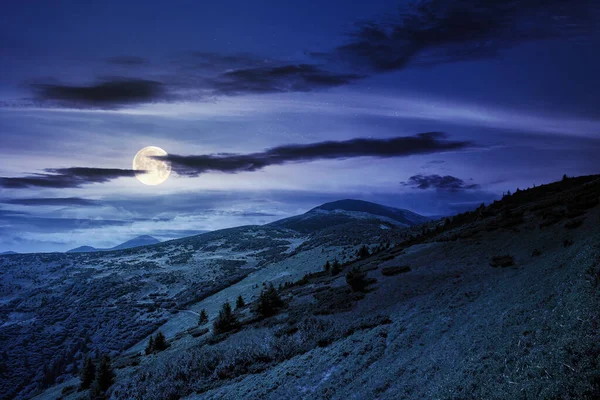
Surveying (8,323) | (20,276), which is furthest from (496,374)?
(20,276)

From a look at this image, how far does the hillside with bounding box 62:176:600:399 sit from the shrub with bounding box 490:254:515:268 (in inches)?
5.6

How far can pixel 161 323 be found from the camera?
5838 cm

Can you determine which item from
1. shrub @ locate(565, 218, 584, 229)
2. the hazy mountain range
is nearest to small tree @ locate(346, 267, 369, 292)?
the hazy mountain range

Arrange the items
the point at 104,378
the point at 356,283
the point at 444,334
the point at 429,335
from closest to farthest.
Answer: the point at 444,334 → the point at 429,335 → the point at 104,378 → the point at 356,283

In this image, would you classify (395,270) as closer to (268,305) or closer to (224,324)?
(268,305)

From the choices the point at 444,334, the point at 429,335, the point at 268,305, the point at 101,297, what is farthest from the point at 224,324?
the point at 101,297

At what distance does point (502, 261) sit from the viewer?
76.4ft

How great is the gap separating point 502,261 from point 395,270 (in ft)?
31.7

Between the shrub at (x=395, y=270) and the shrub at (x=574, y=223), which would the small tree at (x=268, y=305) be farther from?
the shrub at (x=574, y=223)

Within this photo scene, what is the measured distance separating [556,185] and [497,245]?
3140 cm

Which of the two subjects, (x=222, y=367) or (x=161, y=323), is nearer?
(x=222, y=367)

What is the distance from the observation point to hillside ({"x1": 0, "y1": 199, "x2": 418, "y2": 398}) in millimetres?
53500

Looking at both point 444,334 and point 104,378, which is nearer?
point 444,334

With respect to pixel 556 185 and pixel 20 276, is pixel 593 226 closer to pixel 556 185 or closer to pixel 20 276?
pixel 556 185
